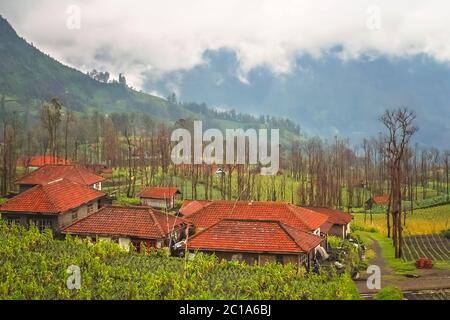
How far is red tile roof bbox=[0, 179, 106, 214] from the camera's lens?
35.7m

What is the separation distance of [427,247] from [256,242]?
65.9 feet

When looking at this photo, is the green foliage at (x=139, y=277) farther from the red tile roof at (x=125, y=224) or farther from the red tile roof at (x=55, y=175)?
the red tile roof at (x=55, y=175)

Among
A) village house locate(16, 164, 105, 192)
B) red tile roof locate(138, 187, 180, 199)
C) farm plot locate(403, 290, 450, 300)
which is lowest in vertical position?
farm plot locate(403, 290, 450, 300)

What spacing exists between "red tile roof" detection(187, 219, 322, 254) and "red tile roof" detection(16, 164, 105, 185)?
22.3 metres

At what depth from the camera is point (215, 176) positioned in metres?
81.4

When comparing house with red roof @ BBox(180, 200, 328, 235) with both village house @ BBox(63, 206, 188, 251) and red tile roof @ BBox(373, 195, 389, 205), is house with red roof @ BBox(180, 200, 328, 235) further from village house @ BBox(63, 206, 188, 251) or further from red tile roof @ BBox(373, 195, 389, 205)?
red tile roof @ BBox(373, 195, 389, 205)

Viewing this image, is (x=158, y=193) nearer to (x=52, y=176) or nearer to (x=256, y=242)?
(x=52, y=176)

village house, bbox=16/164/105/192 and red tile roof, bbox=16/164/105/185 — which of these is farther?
red tile roof, bbox=16/164/105/185

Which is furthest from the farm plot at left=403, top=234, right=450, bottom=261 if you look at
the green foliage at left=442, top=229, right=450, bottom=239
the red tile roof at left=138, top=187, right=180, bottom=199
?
the red tile roof at left=138, top=187, right=180, bottom=199

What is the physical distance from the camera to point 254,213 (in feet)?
121

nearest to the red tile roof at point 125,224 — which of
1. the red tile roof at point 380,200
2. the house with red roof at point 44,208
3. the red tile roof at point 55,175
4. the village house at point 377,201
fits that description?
the house with red roof at point 44,208

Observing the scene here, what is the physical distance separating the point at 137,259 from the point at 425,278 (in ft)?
54.3
